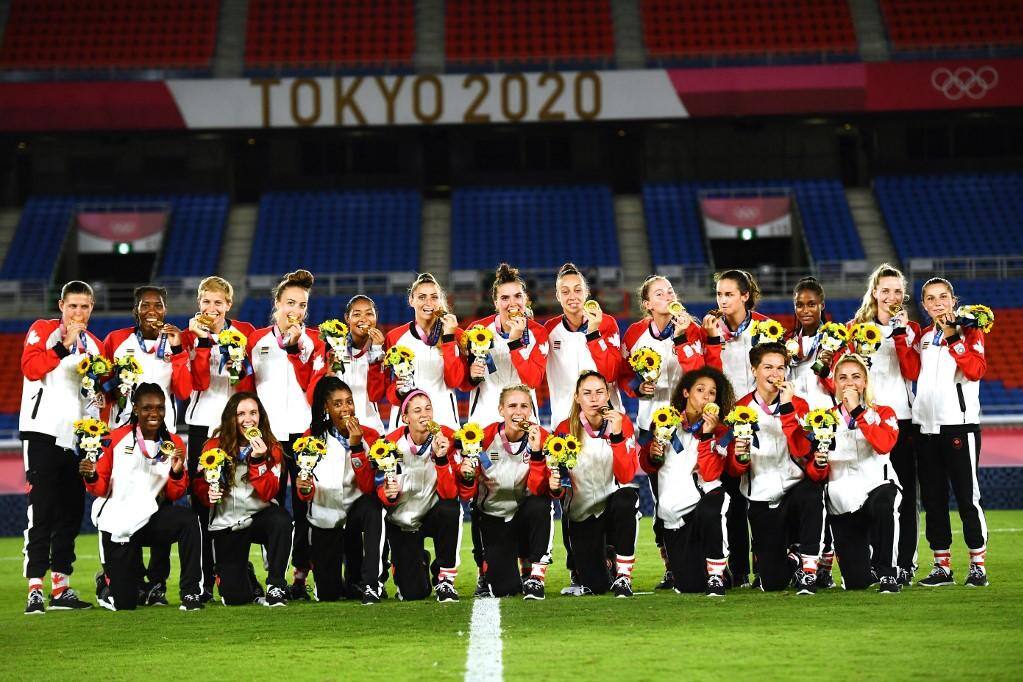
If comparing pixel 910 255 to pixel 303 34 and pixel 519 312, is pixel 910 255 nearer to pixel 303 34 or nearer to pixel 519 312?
pixel 303 34

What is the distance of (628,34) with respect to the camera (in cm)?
2923

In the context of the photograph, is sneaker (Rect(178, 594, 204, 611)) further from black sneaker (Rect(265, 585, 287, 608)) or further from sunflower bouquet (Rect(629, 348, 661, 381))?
sunflower bouquet (Rect(629, 348, 661, 381))

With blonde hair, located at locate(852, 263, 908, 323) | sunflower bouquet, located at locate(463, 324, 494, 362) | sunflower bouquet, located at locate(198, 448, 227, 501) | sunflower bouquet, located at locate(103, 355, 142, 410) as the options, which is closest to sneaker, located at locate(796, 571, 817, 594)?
blonde hair, located at locate(852, 263, 908, 323)

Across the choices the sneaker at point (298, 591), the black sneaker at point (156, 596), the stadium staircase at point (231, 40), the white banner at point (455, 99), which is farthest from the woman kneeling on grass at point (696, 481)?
the stadium staircase at point (231, 40)

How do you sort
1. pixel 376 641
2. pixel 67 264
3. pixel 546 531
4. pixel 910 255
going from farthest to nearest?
pixel 67 264, pixel 910 255, pixel 546 531, pixel 376 641

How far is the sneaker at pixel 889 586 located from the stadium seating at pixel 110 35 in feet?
76.7

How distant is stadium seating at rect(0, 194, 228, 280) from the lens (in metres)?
26.8

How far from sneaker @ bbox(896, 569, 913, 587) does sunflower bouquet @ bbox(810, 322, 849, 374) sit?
1.32m

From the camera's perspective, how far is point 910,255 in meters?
26.3

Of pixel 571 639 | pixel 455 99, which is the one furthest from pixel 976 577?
pixel 455 99

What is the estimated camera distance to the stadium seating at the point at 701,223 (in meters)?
26.5

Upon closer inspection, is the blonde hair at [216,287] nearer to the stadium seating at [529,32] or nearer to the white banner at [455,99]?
the white banner at [455,99]

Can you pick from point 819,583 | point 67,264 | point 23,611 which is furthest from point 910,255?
point 23,611

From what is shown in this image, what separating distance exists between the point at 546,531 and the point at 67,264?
73.2 feet
